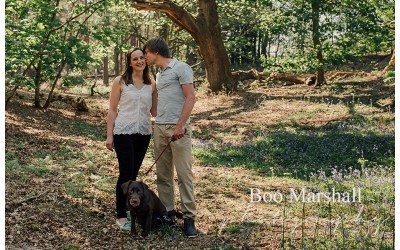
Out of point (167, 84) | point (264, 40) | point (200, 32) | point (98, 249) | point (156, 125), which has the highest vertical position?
point (264, 40)

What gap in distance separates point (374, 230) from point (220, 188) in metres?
3.31

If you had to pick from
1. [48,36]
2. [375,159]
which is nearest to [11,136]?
[48,36]

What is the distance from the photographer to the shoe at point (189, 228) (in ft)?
19.0

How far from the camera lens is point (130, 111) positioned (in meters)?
5.76

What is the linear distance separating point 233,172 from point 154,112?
13.8ft

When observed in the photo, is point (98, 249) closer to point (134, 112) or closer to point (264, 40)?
point (134, 112)

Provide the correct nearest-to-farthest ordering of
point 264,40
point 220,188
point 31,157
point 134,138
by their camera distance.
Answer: point 134,138, point 220,188, point 31,157, point 264,40

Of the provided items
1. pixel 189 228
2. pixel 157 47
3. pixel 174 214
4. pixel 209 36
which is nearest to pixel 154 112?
pixel 157 47

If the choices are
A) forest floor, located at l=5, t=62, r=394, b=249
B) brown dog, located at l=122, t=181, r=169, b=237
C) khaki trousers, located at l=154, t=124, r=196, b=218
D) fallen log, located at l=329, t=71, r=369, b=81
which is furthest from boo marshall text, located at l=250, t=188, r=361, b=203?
fallen log, located at l=329, t=71, r=369, b=81

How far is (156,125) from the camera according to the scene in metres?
5.90

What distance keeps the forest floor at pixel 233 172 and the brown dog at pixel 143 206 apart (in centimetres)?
15

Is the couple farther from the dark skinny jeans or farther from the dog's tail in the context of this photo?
the dog's tail

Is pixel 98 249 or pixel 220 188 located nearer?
pixel 98 249

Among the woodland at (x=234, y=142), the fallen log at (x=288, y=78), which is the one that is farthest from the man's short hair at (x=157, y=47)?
the fallen log at (x=288, y=78)
